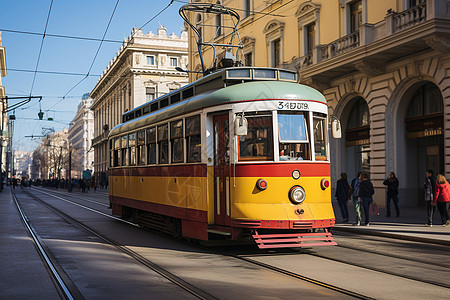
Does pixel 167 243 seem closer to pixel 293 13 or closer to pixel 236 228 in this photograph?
pixel 236 228

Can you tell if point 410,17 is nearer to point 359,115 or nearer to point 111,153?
point 359,115

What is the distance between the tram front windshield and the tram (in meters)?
0.02

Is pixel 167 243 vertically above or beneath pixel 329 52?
beneath

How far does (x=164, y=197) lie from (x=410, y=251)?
5.11 metres

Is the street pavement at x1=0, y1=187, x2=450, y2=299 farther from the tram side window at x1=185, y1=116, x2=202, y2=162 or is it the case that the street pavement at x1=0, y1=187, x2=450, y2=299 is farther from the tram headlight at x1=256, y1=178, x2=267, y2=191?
the tram headlight at x1=256, y1=178, x2=267, y2=191

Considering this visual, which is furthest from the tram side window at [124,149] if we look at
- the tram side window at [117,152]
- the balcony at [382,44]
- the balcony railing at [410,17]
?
the balcony railing at [410,17]

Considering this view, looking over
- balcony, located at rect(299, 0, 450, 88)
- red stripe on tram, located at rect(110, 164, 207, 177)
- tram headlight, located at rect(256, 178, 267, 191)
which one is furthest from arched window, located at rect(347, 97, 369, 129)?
tram headlight, located at rect(256, 178, 267, 191)

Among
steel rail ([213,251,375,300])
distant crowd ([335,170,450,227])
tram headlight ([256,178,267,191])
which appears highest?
tram headlight ([256,178,267,191])

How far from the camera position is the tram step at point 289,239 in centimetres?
923

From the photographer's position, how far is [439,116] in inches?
773

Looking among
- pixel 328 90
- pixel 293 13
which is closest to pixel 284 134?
pixel 328 90

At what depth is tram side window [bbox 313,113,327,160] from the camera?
9.90 metres

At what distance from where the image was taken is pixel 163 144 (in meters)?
12.2

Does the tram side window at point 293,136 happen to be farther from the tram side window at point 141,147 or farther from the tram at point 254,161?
the tram side window at point 141,147
